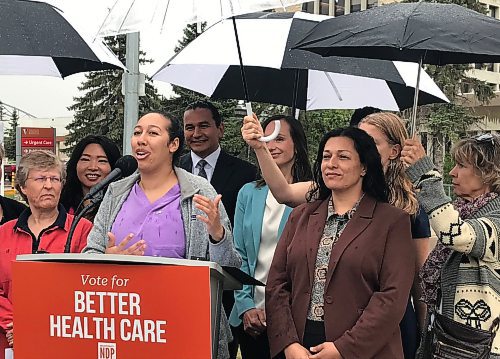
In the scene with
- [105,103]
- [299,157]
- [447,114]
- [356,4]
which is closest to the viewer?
[299,157]

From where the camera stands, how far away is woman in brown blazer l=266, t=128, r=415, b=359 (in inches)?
146

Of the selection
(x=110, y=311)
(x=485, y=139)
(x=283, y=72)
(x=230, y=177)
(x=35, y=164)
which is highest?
(x=283, y=72)

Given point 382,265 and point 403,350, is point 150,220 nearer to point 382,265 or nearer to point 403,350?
point 382,265

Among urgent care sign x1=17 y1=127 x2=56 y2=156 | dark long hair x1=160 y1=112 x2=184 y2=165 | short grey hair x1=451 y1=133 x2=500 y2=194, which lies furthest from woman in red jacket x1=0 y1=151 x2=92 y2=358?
urgent care sign x1=17 y1=127 x2=56 y2=156

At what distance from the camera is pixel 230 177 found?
573 centimetres

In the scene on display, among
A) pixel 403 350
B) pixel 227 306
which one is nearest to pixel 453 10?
pixel 403 350

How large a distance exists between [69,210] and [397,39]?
8.43 ft

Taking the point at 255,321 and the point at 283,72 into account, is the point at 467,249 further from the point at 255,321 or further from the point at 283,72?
the point at 283,72

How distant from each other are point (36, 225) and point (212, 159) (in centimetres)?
170

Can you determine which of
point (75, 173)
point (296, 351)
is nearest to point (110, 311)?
point (296, 351)

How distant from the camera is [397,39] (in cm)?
420

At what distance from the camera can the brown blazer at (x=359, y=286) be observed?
12.1 feet

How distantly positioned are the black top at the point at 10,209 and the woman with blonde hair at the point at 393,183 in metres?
1.77

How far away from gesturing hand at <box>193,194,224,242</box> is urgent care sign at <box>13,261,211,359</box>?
1.16 ft
